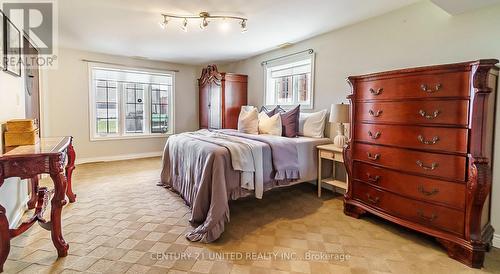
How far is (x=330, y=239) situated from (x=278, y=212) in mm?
698

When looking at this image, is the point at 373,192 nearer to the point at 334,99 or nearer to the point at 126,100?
the point at 334,99

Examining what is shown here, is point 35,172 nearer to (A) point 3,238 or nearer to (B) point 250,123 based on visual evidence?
(A) point 3,238

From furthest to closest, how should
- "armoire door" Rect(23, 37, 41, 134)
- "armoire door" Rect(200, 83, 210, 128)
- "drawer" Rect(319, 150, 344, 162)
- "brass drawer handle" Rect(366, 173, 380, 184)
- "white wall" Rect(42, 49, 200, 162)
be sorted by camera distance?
"armoire door" Rect(200, 83, 210, 128) < "white wall" Rect(42, 49, 200, 162) < "armoire door" Rect(23, 37, 41, 134) < "drawer" Rect(319, 150, 344, 162) < "brass drawer handle" Rect(366, 173, 380, 184)

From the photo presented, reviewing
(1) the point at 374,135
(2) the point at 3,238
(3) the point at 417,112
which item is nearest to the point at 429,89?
(3) the point at 417,112

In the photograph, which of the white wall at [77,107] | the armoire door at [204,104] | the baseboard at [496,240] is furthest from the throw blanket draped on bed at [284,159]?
the white wall at [77,107]

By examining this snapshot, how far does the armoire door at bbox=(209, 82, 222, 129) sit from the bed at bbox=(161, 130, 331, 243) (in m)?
1.93

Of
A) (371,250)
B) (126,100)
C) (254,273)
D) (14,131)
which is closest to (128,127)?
(126,100)

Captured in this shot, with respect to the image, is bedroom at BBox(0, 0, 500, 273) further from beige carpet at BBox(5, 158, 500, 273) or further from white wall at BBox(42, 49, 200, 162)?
white wall at BBox(42, 49, 200, 162)

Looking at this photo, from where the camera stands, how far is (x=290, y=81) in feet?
14.1

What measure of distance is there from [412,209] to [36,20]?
15.3 ft

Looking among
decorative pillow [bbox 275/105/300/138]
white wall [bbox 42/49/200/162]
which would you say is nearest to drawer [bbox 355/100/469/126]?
decorative pillow [bbox 275/105/300/138]

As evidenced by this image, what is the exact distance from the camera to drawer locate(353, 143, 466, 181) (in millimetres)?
1850

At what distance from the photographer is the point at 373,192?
238 cm

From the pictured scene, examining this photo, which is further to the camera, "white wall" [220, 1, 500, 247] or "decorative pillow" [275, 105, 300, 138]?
"decorative pillow" [275, 105, 300, 138]
